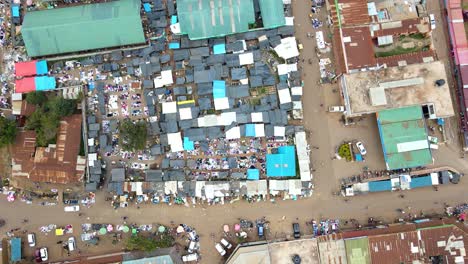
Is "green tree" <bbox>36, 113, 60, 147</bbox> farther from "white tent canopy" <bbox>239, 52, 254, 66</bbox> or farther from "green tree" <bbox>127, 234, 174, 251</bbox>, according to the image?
"white tent canopy" <bbox>239, 52, 254, 66</bbox>

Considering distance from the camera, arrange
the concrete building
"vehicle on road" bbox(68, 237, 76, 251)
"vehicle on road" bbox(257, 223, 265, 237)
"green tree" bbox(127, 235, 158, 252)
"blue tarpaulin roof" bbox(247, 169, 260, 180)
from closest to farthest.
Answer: "green tree" bbox(127, 235, 158, 252)
the concrete building
"vehicle on road" bbox(68, 237, 76, 251)
"vehicle on road" bbox(257, 223, 265, 237)
"blue tarpaulin roof" bbox(247, 169, 260, 180)

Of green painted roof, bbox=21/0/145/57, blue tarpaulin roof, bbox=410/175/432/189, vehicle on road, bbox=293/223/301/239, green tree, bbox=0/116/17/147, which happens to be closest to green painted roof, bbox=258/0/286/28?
green painted roof, bbox=21/0/145/57

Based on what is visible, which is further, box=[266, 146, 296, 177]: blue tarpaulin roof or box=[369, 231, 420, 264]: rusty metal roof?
box=[266, 146, 296, 177]: blue tarpaulin roof

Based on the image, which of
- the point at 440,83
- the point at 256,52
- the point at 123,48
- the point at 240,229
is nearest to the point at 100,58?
the point at 123,48

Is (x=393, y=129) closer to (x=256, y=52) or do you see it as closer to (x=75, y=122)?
(x=256, y=52)

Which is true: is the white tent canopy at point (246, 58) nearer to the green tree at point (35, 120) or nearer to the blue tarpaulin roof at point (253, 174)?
the blue tarpaulin roof at point (253, 174)

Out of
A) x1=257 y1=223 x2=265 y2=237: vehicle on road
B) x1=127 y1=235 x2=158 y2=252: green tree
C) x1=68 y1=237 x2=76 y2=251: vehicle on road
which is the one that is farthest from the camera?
x1=257 y1=223 x2=265 y2=237: vehicle on road

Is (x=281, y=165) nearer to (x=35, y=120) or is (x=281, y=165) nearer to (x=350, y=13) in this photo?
(x=350, y=13)
